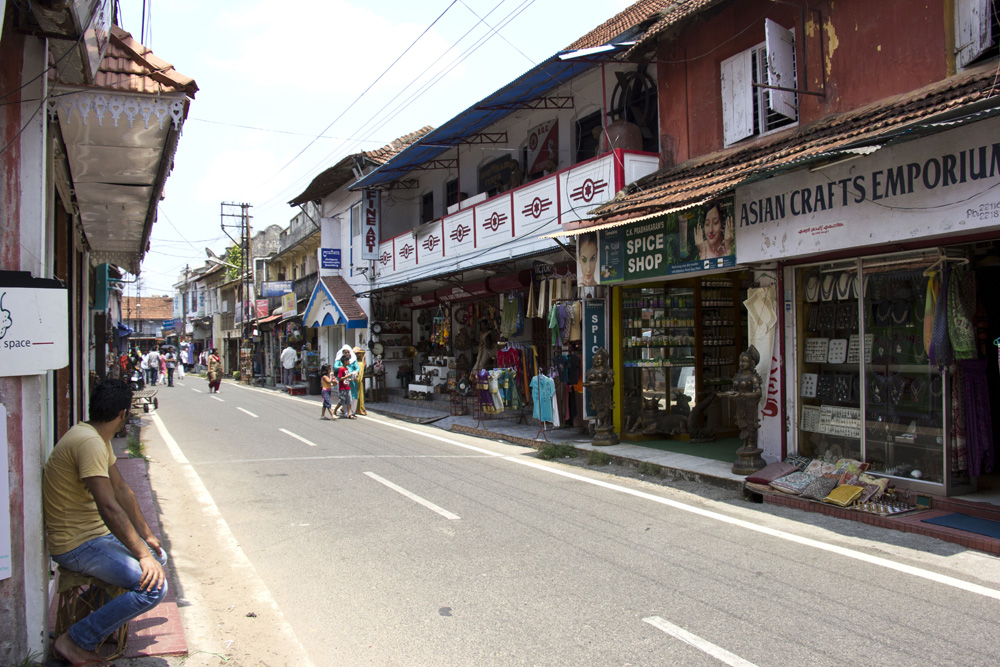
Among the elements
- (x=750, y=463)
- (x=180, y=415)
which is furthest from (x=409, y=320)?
(x=750, y=463)

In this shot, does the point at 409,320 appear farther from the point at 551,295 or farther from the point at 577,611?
the point at 577,611

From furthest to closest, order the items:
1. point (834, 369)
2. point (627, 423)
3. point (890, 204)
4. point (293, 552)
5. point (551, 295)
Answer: point (551, 295)
point (627, 423)
point (834, 369)
point (890, 204)
point (293, 552)

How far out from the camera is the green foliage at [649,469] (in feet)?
32.6

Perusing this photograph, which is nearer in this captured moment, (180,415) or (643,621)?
(643,621)

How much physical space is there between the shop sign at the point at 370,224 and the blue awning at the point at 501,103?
11.2 feet

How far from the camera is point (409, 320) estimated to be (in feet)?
81.9

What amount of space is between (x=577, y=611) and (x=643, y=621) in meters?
0.46

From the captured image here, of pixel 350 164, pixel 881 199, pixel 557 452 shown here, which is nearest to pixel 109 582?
pixel 881 199

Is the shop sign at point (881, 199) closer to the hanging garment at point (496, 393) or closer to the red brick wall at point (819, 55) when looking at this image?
the red brick wall at point (819, 55)

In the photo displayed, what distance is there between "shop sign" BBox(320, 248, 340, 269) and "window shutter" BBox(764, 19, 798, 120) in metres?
19.7

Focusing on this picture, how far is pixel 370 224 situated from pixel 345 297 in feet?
11.1

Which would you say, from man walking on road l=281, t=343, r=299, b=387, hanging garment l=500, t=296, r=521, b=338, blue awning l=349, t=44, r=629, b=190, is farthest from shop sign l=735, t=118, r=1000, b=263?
man walking on road l=281, t=343, r=299, b=387

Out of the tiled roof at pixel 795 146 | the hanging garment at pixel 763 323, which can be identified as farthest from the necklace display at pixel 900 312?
the tiled roof at pixel 795 146

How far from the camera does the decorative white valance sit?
4785mm
